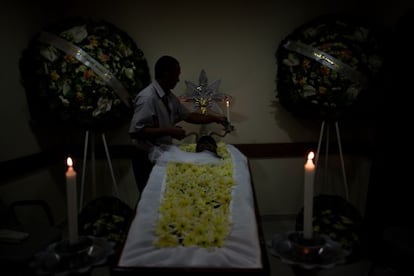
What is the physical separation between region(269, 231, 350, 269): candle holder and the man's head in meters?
1.64

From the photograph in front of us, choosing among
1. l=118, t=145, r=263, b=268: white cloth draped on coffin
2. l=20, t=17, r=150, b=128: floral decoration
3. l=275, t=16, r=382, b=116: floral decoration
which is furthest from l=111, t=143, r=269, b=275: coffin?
l=275, t=16, r=382, b=116: floral decoration

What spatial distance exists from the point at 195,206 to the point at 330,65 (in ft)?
6.04

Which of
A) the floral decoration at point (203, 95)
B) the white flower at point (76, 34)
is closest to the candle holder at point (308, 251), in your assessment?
the floral decoration at point (203, 95)

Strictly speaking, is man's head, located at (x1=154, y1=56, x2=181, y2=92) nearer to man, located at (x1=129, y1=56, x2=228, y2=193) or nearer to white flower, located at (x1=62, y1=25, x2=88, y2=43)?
man, located at (x1=129, y1=56, x2=228, y2=193)

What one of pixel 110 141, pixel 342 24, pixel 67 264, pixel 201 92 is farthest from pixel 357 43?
pixel 67 264

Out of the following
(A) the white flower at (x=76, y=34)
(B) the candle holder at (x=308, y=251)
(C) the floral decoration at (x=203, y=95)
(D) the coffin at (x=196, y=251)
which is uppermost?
(A) the white flower at (x=76, y=34)

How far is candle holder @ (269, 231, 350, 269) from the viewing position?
823 mm

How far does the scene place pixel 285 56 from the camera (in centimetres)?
298

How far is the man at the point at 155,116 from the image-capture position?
221 centimetres

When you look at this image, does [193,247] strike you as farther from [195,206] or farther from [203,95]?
[203,95]

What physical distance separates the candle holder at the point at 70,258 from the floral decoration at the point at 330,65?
2300 mm

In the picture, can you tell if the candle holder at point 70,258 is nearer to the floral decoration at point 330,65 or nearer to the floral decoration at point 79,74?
the floral decoration at point 79,74

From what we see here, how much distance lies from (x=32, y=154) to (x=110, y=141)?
0.68 metres

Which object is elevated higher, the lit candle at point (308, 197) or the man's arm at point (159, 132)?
the lit candle at point (308, 197)
